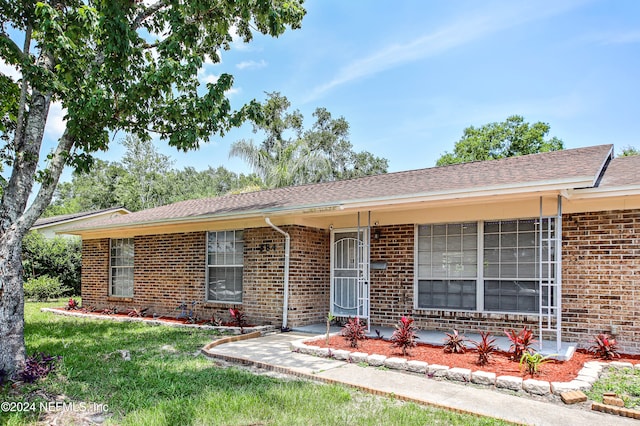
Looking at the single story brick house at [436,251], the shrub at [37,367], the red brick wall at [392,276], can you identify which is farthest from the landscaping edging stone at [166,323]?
the shrub at [37,367]

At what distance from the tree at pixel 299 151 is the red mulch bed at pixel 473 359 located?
19561 mm

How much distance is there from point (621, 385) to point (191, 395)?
497 centimetres

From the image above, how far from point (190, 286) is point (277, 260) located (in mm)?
3093

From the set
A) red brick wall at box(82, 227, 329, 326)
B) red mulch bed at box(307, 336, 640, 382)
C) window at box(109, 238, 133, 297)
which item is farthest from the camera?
window at box(109, 238, 133, 297)

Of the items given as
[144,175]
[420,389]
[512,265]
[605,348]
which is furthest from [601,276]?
[144,175]

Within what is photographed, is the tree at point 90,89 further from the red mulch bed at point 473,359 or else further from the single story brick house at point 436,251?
the red mulch bed at point 473,359

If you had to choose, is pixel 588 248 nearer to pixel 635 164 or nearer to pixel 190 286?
pixel 635 164

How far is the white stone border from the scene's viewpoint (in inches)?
197

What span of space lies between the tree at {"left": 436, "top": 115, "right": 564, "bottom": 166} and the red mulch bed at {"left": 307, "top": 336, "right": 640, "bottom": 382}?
81.6ft

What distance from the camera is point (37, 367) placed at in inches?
227

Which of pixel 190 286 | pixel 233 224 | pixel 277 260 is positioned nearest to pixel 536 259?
pixel 277 260

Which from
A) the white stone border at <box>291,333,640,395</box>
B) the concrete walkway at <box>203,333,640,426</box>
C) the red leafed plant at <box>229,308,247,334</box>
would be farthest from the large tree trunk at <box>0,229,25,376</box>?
the red leafed plant at <box>229,308,247,334</box>

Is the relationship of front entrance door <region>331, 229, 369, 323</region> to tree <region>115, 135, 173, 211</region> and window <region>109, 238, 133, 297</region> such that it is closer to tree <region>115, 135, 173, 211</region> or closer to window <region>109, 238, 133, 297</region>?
window <region>109, 238, 133, 297</region>

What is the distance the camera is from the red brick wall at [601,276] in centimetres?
696
